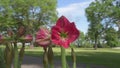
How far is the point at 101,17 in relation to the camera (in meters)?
87.3

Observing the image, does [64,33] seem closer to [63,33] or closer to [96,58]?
[63,33]

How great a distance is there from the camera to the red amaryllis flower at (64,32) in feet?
5.04

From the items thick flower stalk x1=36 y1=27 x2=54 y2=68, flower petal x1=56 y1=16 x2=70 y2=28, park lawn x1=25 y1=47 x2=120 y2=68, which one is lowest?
park lawn x1=25 y1=47 x2=120 y2=68

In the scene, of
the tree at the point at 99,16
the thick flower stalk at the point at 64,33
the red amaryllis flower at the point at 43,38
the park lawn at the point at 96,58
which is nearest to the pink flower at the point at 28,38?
the red amaryllis flower at the point at 43,38

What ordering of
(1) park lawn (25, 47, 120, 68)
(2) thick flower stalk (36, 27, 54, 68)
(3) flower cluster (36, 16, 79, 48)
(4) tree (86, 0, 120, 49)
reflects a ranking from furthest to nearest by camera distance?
1. (4) tree (86, 0, 120, 49)
2. (1) park lawn (25, 47, 120, 68)
3. (2) thick flower stalk (36, 27, 54, 68)
4. (3) flower cluster (36, 16, 79, 48)

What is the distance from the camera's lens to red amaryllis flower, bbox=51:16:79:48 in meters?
1.54

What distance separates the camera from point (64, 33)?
1.58m

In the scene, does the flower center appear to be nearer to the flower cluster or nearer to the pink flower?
the flower cluster

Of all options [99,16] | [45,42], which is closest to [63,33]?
[45,42]

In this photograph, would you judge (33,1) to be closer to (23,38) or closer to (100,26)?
(100,26)

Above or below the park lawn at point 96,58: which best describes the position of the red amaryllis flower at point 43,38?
above

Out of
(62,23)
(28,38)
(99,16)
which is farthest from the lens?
(99,16)

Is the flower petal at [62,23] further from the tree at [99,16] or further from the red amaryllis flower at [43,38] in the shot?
the tree at [99,16]

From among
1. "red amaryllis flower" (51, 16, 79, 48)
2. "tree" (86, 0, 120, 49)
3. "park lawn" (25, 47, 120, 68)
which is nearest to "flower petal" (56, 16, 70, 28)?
"red amaryllis flower" (51, 16, 79, 48)
